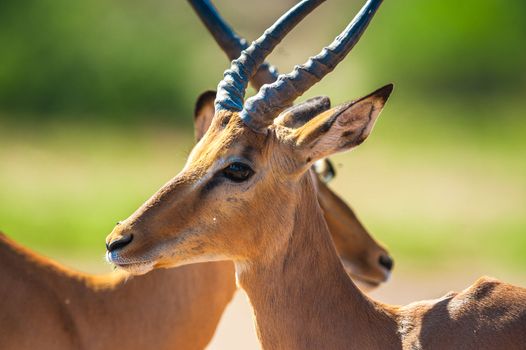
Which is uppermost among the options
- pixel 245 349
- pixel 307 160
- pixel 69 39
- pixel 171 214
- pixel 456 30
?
pixel 456 30

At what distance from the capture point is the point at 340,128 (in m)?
6.38

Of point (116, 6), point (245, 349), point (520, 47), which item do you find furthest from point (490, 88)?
point (245, 349)

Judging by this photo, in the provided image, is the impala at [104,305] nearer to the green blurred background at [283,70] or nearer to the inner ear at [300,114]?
the inner ear at [300,114]

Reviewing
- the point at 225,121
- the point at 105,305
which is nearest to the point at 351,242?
the point at 105,305

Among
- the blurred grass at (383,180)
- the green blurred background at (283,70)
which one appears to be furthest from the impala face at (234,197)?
the green blurred background at (283,70)

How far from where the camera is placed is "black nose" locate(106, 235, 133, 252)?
6184 mm

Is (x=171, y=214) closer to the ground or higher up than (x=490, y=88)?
closer to the ground

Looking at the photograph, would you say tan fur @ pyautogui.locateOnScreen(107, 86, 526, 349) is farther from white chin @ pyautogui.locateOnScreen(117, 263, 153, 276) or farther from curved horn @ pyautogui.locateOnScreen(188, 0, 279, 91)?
curved horn @ pyautogui.locateOnScreen(188, 0, 279, 91)

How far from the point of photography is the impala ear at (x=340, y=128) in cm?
630

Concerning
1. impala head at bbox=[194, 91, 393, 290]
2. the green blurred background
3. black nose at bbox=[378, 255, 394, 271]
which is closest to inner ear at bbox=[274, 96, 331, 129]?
impala head at bbox=[194, 91, 393, 290]

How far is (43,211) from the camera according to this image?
20359 millimetres

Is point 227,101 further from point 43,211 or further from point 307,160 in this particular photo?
point 43,211

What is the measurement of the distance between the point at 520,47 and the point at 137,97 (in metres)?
8.88

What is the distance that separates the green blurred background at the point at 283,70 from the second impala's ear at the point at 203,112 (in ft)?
31.7
